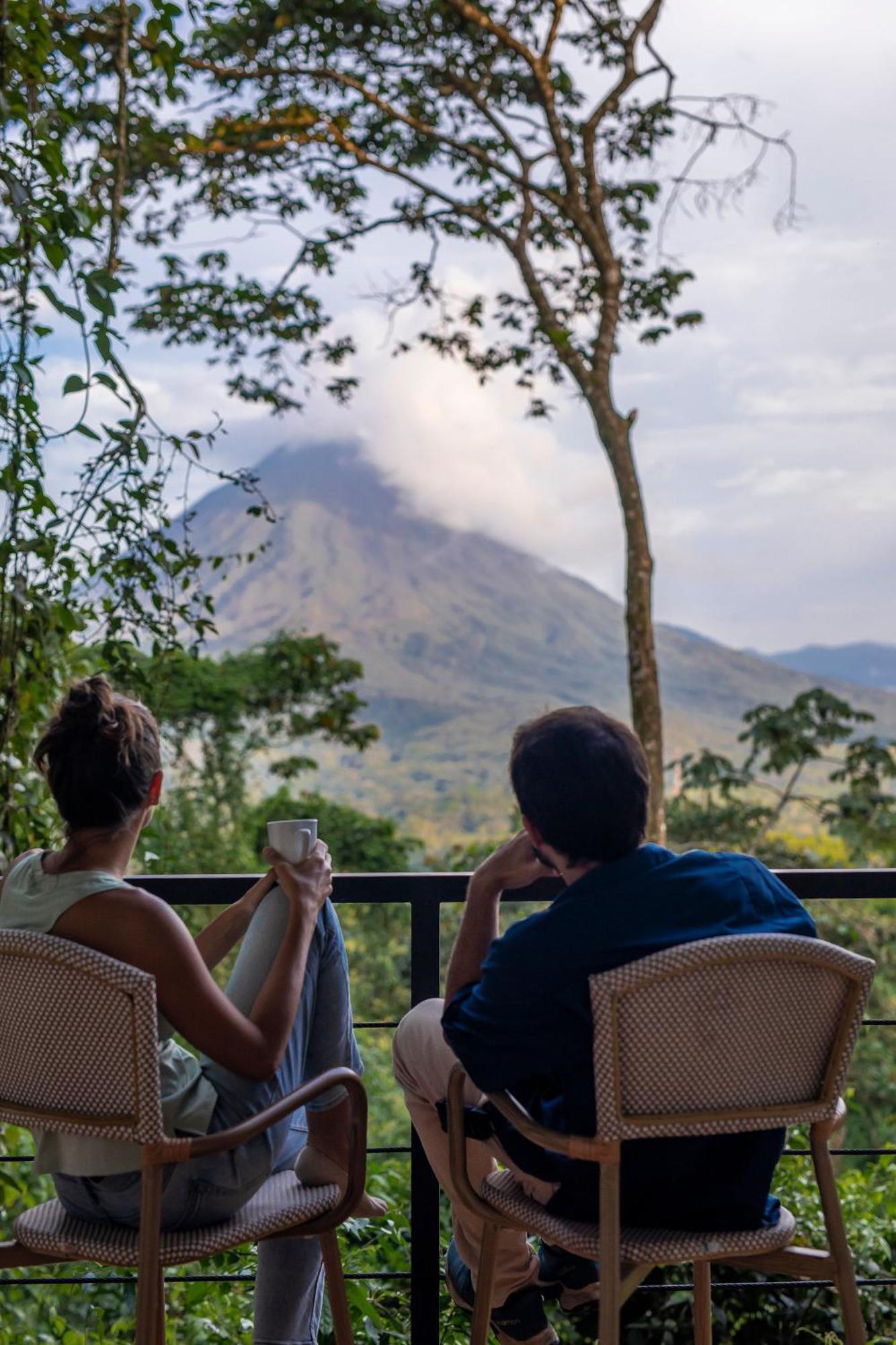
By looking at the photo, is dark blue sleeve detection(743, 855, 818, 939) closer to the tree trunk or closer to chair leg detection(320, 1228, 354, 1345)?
chair leg detection(320, 1228, 354, 1345)

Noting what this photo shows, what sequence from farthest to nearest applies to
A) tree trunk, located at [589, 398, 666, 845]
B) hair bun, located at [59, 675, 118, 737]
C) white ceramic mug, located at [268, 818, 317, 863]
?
1. tree trunk, located at [589, 398, 666, 845]
2. white ceramic mug, located at [268, 818, 317, 863]
3. hair bun, located at [59, 675, 118, 737]

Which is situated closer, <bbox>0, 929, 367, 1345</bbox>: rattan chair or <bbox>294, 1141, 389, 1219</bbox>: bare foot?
<bbox>0, 929, 367, 1345</bbox>: rattan chair

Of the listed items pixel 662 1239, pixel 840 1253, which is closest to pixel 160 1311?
pixel 662 1239

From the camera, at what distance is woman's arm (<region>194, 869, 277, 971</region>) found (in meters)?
1.68

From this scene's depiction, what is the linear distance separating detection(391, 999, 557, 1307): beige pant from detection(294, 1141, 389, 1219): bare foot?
0.13 metres

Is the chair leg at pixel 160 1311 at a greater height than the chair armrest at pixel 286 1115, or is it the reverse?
the chair armrest at pixel 286 1115

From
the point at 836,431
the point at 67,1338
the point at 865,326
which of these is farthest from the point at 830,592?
the point at 67,1338

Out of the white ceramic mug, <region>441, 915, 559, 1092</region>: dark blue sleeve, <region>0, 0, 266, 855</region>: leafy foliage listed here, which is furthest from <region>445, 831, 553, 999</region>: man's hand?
<region>0, 0, 266, 855</region>: leafy foliage

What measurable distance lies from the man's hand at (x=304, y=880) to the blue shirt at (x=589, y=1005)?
0.78 feet

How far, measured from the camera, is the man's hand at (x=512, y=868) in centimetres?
156

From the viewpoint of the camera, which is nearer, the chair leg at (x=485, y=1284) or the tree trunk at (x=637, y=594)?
the chair leg at (x=485, y=1284)

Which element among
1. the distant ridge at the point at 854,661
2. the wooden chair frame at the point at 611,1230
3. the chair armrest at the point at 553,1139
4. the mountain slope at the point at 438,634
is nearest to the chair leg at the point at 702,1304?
the wooden chair frame at the point at 611,1230

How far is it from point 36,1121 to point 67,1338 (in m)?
1.38

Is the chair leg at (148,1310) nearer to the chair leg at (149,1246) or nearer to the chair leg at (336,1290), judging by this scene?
the chair leg at (149,1246)
